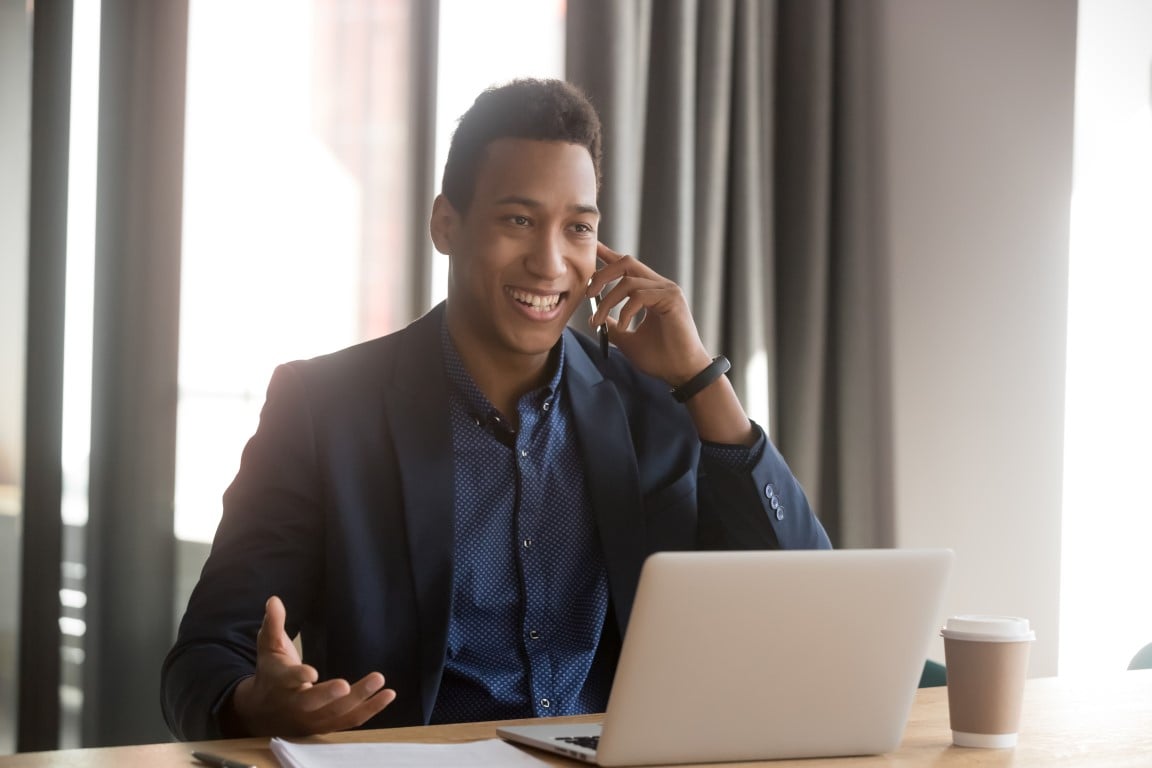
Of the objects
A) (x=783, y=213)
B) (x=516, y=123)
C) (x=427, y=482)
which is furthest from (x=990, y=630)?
(x=783, y=213)

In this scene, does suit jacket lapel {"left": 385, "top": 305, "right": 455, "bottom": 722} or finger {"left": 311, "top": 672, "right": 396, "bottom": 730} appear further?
suit jacket lapel {"left": 385, "top": 305, "right": 455, "bottom": 722}

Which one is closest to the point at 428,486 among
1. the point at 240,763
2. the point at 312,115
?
the point at 240,763

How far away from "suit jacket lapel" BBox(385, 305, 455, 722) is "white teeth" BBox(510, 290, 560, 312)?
5.7 inches

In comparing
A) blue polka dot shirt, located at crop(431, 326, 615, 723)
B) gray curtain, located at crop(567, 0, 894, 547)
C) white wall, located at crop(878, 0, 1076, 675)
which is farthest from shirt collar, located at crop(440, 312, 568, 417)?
white wall, located at crop(878, 0, 1076, 675)

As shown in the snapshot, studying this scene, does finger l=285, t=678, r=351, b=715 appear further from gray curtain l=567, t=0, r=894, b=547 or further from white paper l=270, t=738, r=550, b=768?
gray curtain l=567, t=0, r=894, b=547

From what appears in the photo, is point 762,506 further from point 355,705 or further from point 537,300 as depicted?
point 355,705

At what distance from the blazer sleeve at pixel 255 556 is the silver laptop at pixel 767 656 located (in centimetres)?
49

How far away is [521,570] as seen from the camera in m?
1.81

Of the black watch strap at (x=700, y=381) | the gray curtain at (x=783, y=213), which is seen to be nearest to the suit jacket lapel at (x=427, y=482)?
the black watch strap at (x=700, y=381)

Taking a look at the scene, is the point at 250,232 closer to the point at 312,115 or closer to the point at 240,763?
the point at 312,115

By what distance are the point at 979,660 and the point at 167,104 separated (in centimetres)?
186

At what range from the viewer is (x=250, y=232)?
2.58 meters

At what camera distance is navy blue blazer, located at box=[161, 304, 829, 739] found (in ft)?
5.52

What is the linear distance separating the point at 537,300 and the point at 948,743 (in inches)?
36.5
